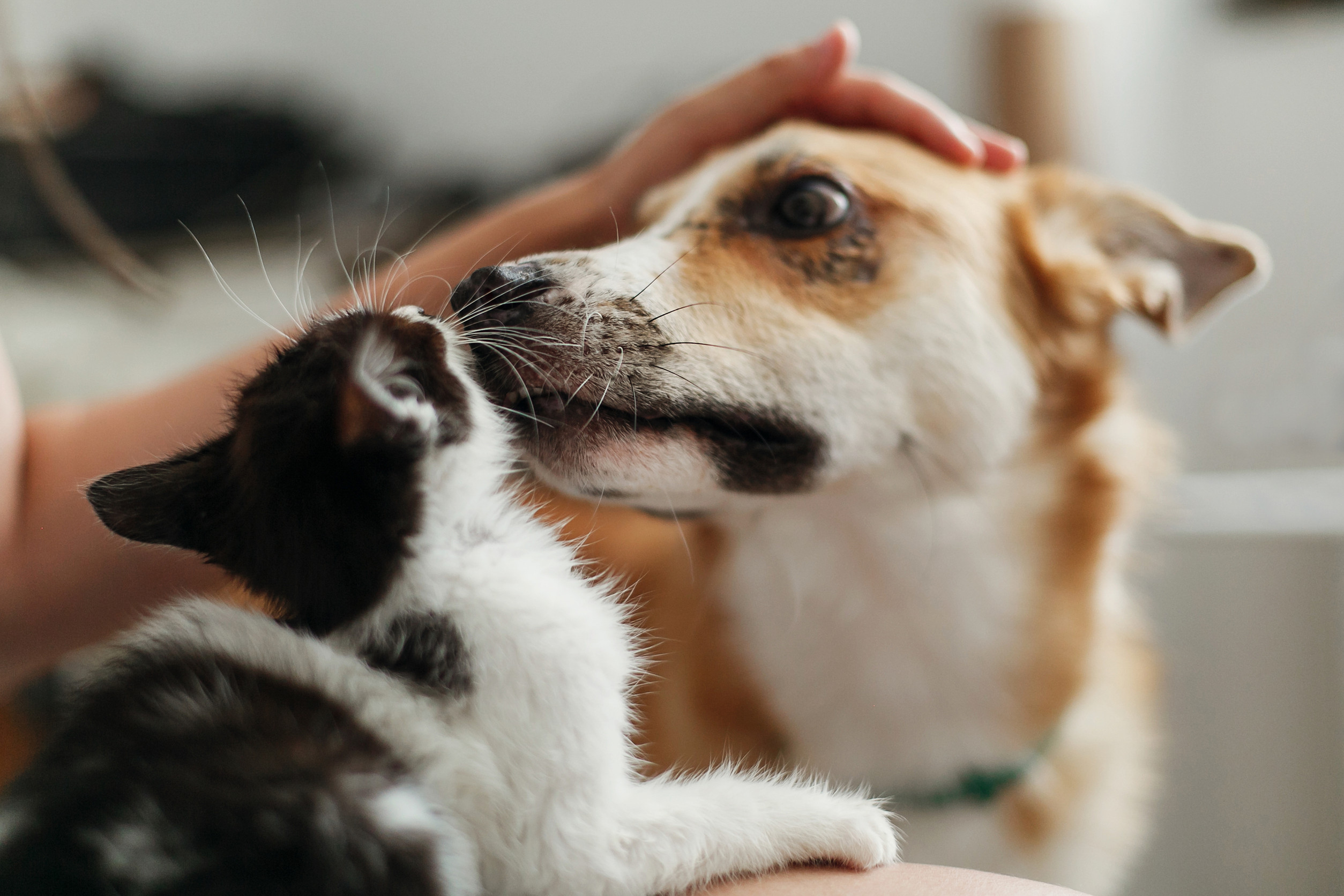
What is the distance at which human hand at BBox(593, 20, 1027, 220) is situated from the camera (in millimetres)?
1060

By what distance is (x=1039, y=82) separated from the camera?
75.4 inches

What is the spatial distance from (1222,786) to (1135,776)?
0.17 m

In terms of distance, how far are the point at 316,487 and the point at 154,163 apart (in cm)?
248

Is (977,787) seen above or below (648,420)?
below

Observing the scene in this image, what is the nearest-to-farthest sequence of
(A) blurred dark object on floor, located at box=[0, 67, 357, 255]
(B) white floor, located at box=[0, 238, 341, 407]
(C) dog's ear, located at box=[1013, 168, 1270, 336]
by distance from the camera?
(C) dog's ear, located at box=[1013, 168, 1270, 336]
(B) white floor, located at box=[0, 238, 341, 407]
(A) blurred dark object on floor, located at box=[0, 67, 357, 255]

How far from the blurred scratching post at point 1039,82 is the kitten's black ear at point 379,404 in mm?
1777

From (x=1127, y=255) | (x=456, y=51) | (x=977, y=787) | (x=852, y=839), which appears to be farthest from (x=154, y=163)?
(x=852, y=839)

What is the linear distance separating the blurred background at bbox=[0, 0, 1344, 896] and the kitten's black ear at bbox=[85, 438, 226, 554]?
39cm

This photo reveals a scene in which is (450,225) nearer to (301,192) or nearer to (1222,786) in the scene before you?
(301,192)

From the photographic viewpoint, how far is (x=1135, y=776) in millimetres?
1179

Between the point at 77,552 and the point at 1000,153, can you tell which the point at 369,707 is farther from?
the point at 1000,153

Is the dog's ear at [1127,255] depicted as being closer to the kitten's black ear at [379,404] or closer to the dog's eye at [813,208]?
the dog's eye at [813,208]

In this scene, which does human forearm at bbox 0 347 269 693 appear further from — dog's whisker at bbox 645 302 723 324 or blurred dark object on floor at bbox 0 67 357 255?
blurred dark object on floor at bbox 0 67 357 255

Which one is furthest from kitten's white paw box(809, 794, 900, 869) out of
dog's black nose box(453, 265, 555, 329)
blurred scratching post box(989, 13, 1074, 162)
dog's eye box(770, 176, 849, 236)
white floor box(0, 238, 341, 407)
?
blurred scratching post box(989, 13, 1074, 162)
